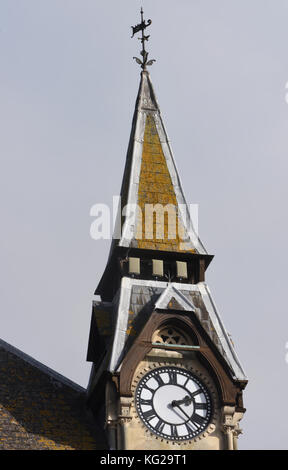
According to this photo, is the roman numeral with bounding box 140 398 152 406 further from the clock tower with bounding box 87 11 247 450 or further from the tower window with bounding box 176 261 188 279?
the tower window with bounding box 176 261 188 279

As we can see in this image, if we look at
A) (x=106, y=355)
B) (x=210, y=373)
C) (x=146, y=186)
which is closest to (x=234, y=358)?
(x=210, y=373)

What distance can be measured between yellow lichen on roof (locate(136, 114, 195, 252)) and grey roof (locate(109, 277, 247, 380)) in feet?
4.49

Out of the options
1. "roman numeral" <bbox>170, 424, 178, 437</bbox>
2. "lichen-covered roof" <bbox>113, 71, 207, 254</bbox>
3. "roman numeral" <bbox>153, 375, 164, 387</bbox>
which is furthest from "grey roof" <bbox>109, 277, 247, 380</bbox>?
"roman numeral" <bbox>170, 424, 178, 437</bbox>

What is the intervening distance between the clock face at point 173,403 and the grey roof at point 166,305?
1.20 m

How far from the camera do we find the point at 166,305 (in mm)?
44312

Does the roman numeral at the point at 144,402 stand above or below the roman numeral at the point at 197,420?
above

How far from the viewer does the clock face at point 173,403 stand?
42.0 metres

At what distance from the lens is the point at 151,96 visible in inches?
2029

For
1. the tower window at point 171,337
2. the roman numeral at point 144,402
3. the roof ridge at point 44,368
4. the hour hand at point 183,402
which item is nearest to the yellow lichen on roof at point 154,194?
the tower window at point 171,337

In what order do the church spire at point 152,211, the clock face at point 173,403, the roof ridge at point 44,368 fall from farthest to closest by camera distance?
the church spire at point 152,211
the roof ridge at point 44,368
the clock face at point 173,403

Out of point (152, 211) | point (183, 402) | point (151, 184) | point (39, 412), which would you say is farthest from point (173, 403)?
point (151, 184)

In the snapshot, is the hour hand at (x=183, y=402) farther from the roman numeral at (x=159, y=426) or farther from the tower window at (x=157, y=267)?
the tower window at (x=157, y=267)
